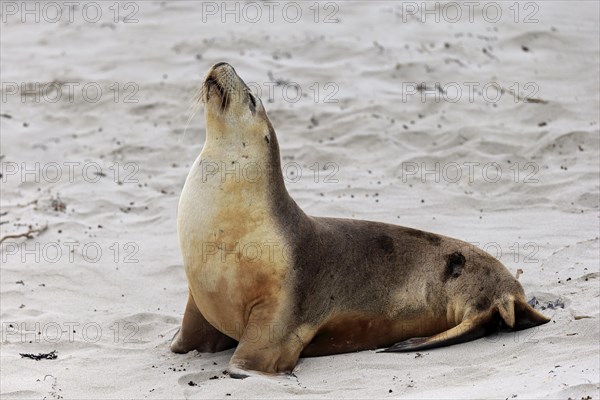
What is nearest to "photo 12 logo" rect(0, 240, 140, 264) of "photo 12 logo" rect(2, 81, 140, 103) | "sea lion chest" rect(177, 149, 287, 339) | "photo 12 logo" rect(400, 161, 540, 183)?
"sea lion chest" rect(177, 149, 287, 339)

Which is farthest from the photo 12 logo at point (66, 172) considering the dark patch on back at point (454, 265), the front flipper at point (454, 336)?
the front flipper at point (454, 336)

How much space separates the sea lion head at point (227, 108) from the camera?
5.90 meters

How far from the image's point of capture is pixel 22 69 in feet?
38.3

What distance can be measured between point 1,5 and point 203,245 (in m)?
8.57

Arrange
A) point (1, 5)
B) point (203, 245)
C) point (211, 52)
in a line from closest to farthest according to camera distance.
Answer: point (203, 245) < point (211, 52) < point (1, 5)

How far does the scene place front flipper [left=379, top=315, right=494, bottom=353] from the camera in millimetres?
5820

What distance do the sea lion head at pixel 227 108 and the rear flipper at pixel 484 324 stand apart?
1.37 meters

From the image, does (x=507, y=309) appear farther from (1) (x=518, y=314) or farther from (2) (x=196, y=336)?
(2) (x=196, y=336)

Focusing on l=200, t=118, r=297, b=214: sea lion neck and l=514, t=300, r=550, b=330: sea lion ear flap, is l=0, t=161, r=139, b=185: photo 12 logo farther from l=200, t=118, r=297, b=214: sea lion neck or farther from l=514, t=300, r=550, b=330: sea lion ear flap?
l=514, t=300, r=550, b=330: sea lion ear flap

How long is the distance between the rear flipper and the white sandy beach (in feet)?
0.32

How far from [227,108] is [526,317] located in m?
1.96

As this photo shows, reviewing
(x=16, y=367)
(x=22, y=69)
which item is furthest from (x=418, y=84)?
(x=16, y=367)

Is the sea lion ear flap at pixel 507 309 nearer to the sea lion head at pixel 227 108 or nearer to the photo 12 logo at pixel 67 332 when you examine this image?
the sea lion head at pixel 227 108

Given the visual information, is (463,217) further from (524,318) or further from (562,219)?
(524,318)
